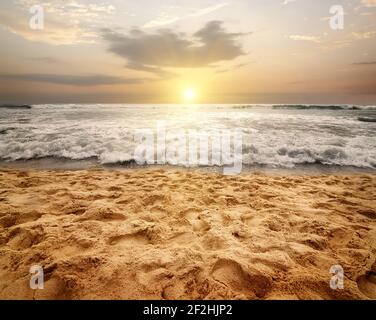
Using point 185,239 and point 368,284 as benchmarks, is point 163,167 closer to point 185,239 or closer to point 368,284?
point 185,239

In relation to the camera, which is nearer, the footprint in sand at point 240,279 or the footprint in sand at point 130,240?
the footprint in sand at point 240,279

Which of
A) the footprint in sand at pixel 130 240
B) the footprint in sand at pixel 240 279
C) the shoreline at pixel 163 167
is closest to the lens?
the footprint in sand at pixel 240 279

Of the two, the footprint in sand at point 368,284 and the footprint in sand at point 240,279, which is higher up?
the footprint in sand at point 240,279

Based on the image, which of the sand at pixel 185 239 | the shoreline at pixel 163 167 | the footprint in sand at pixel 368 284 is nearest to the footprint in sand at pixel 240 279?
the sand at pixel 185 239

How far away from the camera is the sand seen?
2080mm

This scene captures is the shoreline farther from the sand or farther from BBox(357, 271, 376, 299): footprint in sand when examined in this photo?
BBox(357, 271, 376, 299): footprint in sand

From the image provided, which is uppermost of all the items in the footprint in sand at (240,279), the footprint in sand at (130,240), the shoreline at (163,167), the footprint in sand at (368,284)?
the shoreline at (163,167)

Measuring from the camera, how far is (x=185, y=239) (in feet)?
9.11

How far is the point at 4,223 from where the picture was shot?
9.97 feet

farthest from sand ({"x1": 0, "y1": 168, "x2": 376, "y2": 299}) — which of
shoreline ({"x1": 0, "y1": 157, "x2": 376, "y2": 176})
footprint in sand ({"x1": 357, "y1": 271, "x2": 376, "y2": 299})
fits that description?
shoreline ({"x1": 0, "y1": 157, "x2": 376, "y2": 176})

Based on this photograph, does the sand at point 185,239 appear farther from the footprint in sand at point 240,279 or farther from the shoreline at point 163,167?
the shoreline at point 163,167

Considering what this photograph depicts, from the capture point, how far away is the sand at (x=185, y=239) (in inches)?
81.9
